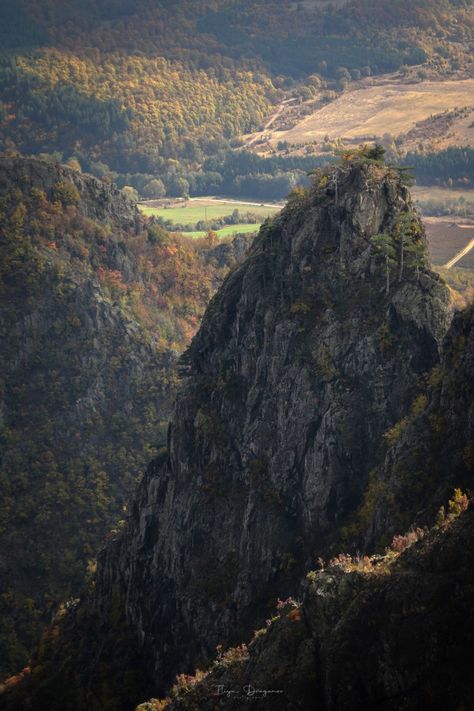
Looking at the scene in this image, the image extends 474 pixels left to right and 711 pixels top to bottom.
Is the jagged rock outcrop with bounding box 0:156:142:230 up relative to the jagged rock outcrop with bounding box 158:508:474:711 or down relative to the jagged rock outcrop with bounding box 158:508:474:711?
up

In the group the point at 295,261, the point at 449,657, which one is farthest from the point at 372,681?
the point at 295,261

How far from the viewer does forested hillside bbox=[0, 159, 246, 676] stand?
13012cm

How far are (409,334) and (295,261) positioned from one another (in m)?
16.3

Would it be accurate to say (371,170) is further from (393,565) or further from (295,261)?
(393,565)

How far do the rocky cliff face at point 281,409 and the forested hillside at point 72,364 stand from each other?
114 feet

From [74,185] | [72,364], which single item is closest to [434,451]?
[72,364]

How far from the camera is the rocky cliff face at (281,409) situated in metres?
75.1

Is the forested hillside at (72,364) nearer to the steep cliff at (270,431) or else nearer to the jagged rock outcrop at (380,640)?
the steep cliff at (270,431)

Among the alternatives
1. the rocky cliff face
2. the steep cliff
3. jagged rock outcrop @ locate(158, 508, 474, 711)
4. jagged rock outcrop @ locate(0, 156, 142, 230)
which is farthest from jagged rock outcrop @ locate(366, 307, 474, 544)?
jagged rock outcrop @ locate(0, 156, 142, 230)

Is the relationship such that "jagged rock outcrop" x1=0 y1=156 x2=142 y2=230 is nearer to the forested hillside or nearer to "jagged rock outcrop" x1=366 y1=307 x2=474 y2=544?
the forested hillside

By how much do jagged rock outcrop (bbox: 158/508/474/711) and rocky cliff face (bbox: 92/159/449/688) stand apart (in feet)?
72.1

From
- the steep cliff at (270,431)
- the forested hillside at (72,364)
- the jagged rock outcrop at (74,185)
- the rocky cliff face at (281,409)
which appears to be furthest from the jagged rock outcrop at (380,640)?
the jagged rock outcrop at (74,185)

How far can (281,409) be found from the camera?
81.8 m

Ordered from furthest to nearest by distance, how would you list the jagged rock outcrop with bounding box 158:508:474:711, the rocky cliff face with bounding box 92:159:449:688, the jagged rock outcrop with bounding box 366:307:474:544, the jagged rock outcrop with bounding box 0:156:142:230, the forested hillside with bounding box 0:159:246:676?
the jagged rock outcrop with bounding box 0:156:142:230
the forested hillside with bounding box 0:159:246:676
the rocky cliff face with bounding box 92:159:449:688
the jagged rock outcrop with bounding box 366:307:474:544
the jagged rock outcrop with bounding box 158:508:474:711
